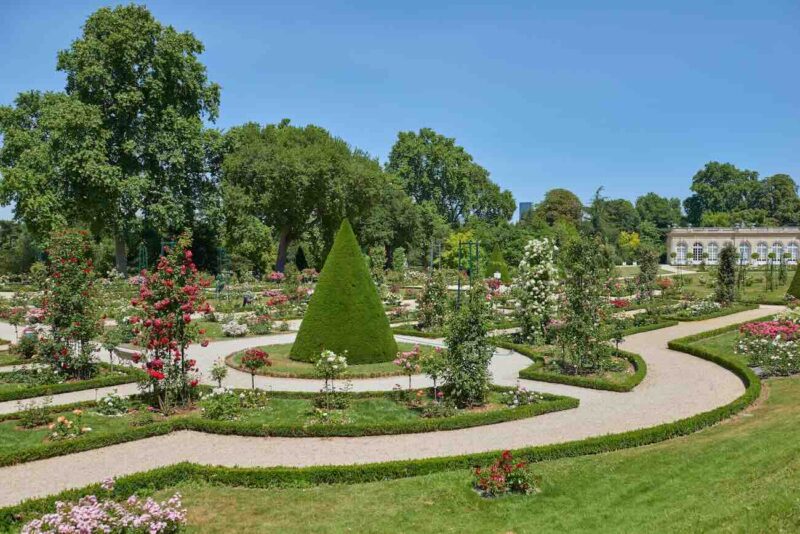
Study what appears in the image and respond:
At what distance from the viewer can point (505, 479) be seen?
8508 millimetres

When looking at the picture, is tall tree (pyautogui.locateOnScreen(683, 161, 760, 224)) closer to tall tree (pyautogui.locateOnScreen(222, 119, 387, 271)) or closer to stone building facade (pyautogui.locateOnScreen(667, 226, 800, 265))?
stone building facade (pyautogui.locateOnScreen(667, 226, 800, 265))

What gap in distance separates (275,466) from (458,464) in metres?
2.84

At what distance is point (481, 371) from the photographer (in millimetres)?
13109

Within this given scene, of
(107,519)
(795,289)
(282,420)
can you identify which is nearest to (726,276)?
(795,289)

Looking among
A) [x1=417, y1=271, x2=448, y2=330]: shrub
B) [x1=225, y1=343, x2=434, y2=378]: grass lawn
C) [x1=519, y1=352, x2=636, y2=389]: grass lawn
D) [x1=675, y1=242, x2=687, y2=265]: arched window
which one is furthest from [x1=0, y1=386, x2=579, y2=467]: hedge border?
[x1=675, y1=242, x2=687, y2=265]: arched window

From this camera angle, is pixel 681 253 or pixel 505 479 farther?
pixel 681 253

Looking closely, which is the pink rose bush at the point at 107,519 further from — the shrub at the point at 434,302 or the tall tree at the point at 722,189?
the tall tree at the point at 722,189

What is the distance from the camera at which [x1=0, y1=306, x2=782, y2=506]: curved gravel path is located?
9.64m

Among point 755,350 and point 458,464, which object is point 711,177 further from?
point 458,464

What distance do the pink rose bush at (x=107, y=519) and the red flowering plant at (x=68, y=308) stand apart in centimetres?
967

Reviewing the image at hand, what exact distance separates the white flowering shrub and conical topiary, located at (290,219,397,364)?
526cm

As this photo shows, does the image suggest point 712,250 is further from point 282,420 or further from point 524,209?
point 282,420

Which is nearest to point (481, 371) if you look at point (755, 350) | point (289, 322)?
point (755, 350)

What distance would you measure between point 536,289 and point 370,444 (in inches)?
428
